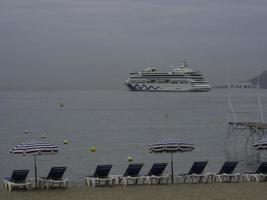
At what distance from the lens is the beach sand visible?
42.8ft

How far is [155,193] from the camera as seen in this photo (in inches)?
540

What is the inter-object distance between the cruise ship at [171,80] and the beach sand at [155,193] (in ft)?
395

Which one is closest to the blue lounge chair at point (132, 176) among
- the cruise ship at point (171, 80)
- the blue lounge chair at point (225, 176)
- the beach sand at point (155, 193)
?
the beach sand at point (155, 193)

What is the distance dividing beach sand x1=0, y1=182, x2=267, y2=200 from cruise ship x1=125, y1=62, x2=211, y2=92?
120 metres

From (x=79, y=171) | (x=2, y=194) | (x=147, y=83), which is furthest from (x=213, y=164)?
(x=147, y=83)

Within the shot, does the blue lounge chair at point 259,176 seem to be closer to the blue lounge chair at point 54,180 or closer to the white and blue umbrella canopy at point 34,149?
the blue lounge chair at point 54,180

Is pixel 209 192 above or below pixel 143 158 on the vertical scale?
above

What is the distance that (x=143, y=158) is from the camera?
28062 mm

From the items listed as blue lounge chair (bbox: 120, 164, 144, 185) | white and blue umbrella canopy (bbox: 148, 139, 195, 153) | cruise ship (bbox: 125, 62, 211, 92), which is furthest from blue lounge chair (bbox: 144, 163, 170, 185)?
cruise ship (bbox: 125, 62, 211, 92)

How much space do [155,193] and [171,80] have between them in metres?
124

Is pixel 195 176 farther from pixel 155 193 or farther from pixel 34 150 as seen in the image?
pixel 34 150

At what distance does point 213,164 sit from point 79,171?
597 centimetres

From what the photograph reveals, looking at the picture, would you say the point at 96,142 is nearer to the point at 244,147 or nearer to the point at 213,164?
the point at 244,147

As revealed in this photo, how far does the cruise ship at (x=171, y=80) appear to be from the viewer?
136 meters
